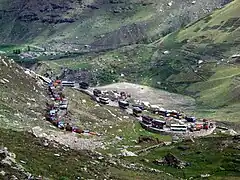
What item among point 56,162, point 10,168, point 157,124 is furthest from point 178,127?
point 10,168

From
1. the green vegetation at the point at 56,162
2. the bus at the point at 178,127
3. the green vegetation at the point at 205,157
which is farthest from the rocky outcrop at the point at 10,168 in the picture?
the bus at the point at 178,127

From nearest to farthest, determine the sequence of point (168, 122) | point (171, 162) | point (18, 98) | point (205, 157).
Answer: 1. point (171, 162)
2. point (205, 157)
3. point (18, 98)
4. point (168, 122)

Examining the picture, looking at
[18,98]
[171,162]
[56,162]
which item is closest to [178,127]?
[171,162]

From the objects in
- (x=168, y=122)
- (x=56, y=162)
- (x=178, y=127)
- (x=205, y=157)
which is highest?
Answer: (x=56, y=162)

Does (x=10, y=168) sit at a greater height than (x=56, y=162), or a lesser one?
greater

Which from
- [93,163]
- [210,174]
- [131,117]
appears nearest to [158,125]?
[131,117]

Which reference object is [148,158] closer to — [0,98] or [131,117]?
[0,98]

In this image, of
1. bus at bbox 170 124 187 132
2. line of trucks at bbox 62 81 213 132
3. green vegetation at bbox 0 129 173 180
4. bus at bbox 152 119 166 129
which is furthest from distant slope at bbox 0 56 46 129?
bus at bbox 170 124 187 132

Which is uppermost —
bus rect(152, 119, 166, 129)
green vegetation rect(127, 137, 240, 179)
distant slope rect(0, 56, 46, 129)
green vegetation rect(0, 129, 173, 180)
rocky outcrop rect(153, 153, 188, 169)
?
green vegetation rect(0, 129, 173, 180)

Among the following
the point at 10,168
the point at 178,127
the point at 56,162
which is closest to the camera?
the point at 10,168

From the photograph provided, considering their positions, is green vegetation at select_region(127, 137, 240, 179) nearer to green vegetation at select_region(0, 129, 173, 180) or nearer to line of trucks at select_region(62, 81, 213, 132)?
line of trucks at select_region(62, 81, 213, 132)

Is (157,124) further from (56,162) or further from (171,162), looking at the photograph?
(56,162)

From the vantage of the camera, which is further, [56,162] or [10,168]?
[56,162]
